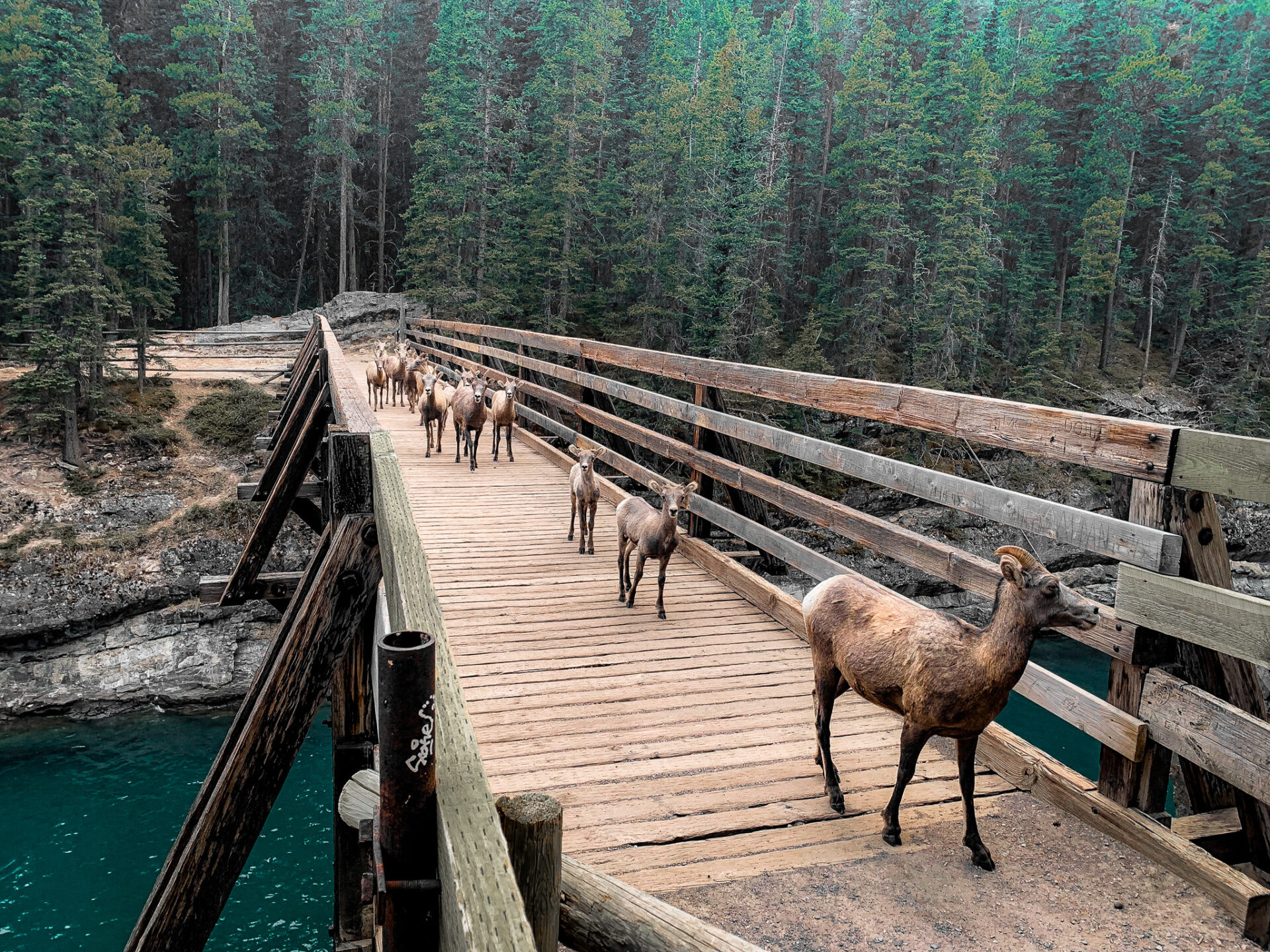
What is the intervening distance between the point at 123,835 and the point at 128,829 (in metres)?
0.13

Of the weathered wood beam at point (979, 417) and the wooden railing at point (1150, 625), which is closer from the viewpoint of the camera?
the wooden railing at point (1150, 625)

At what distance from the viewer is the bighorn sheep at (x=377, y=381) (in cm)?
1642

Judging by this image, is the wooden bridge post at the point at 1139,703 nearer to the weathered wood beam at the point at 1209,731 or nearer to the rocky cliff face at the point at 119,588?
the weathered wood beam at the point at 1209,731

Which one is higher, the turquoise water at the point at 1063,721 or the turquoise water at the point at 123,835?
the turquoise water at the point at 1063,721

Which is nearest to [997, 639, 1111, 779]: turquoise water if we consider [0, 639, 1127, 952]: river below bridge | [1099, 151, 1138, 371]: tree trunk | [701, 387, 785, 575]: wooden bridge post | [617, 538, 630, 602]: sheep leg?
[0, 639, 1127, 952]: river below bridge

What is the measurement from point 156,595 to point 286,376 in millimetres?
10802

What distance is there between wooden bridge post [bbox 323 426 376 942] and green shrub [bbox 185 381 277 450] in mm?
20557

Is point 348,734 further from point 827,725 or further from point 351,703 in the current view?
point 827,725

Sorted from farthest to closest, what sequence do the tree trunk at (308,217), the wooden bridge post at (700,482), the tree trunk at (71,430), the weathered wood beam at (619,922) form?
the tree trunk at (308,217) → the tree trunk at (71,430) → the wooden bridge post at (700,482) → the weathered wood beam at (619,922)

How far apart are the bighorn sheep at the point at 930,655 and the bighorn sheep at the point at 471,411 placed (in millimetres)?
6777

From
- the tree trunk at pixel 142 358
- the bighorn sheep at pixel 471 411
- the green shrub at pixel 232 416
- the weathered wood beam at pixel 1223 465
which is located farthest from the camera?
the tree trunk at pixel 142 358

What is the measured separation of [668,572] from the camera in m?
6.18

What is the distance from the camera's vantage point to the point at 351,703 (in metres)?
4.20

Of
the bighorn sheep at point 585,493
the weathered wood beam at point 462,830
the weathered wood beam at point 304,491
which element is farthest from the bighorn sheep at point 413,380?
the weathered wood beam at point 462,830
